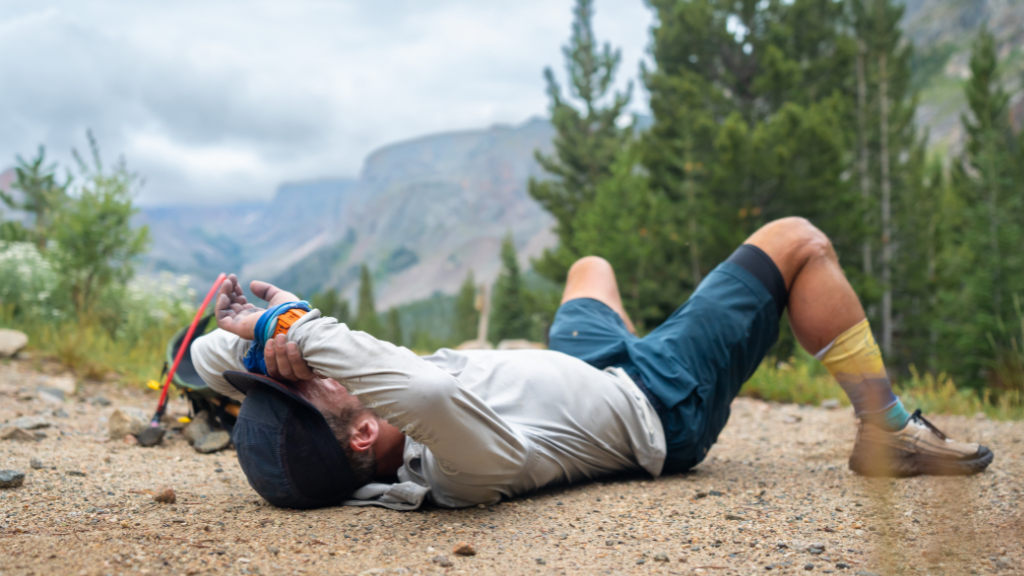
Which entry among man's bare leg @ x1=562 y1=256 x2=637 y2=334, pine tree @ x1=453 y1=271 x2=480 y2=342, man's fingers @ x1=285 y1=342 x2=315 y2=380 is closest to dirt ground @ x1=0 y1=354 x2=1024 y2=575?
man's fingers @ x1=285 y1=342 x2=315 y2=380

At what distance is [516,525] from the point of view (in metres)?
1.59

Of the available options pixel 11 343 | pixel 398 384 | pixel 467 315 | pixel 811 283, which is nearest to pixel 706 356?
pixel 811 283

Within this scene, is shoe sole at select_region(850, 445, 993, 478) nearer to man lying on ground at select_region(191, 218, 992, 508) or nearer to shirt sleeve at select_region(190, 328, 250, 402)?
man lying on ground at select_region(191, 218, 992, 508)

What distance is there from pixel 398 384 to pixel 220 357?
0.67 metres

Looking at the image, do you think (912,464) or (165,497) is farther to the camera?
(912,464)

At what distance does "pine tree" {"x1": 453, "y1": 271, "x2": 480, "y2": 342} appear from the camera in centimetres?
4294

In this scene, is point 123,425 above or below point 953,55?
below

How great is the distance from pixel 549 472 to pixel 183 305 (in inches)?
223

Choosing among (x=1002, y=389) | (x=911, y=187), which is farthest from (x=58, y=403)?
(x=911, y=187)

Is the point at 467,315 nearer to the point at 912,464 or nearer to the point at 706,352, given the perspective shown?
the point at 706,352

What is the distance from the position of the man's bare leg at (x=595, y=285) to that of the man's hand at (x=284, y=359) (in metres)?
1.34

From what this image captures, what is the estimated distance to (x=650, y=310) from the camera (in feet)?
42.9

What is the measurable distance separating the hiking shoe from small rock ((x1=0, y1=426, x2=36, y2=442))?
9.48ft

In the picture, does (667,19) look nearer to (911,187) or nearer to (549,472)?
(911,187)
